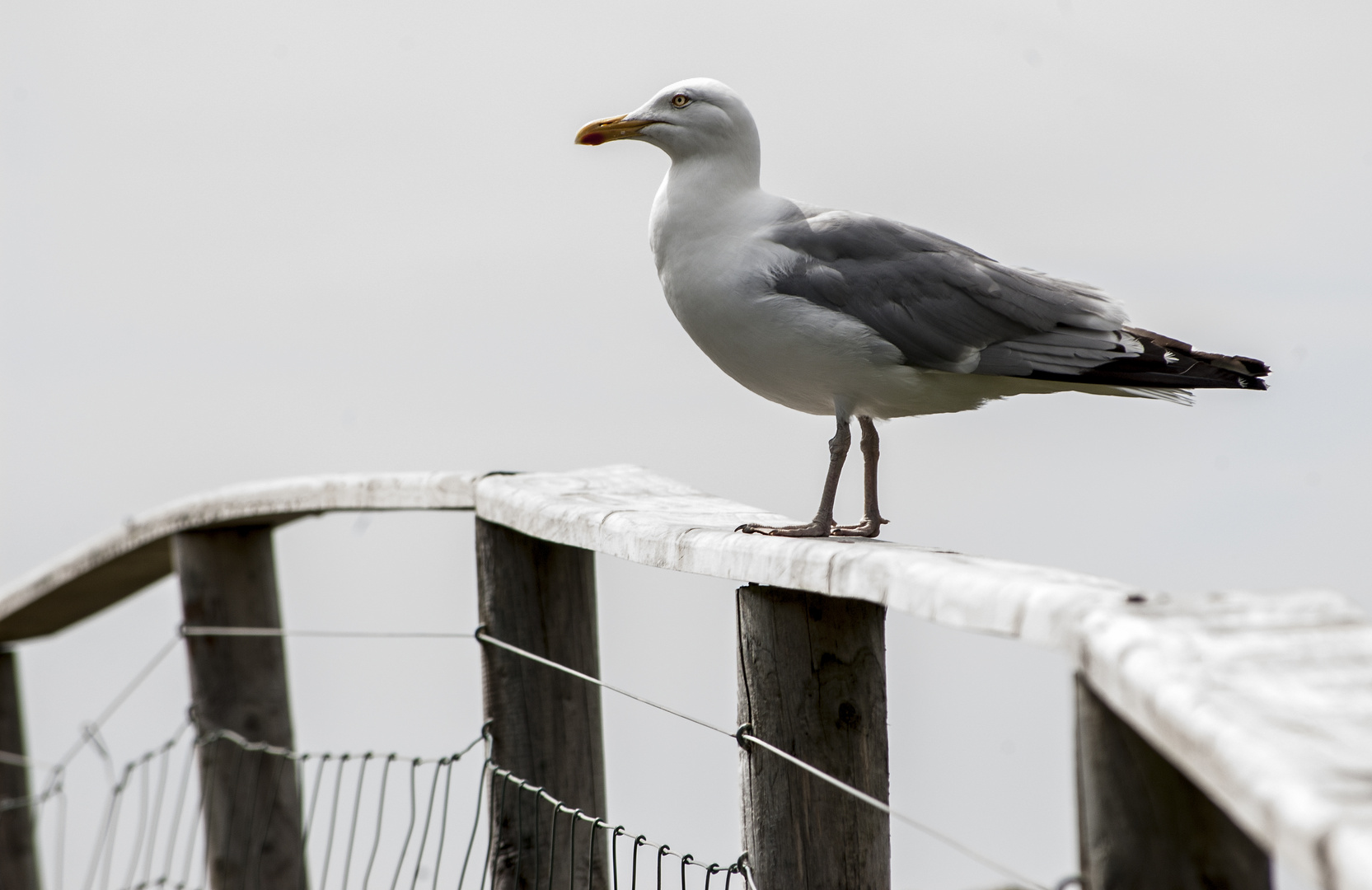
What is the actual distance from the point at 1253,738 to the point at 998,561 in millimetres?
544

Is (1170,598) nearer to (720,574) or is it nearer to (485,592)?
(720,574)

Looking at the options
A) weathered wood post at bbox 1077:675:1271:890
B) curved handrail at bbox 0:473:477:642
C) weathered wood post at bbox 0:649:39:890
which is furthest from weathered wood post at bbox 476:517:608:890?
weathered wood post at bbox 0:649:39:890

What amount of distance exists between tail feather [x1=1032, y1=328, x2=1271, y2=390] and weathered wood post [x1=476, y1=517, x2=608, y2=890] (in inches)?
40.5

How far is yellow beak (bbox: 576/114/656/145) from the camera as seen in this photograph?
10.3 ft

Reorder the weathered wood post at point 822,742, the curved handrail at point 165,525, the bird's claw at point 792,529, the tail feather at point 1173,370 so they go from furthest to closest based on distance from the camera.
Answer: the curved handrail at point 165,525
the tail feather at point 1173,370
the bird's claw at point 792,529
the weathered wood post at point 822,742

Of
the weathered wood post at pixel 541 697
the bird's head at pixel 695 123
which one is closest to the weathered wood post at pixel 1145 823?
the weathered wood post at pixel 541 697

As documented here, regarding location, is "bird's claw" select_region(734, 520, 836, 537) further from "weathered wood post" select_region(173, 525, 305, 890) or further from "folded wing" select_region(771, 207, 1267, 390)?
"weathered wood post" select_region(173, 525, 305, 890)

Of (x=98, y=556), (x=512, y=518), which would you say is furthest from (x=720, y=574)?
(x=98, y=556)

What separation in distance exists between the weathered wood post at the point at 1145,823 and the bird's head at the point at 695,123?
7.31 ft

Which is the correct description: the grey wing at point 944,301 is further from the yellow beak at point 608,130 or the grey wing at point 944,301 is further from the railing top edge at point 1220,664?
the railing top edge at point 1220,664

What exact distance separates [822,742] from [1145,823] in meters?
0.80

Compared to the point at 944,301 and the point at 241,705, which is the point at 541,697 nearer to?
the point at 944,301

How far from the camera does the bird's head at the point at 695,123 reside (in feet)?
10.00

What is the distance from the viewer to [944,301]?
2777mm
